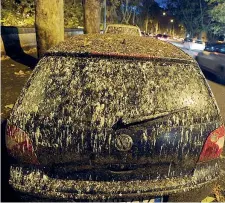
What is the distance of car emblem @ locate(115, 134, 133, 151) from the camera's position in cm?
212

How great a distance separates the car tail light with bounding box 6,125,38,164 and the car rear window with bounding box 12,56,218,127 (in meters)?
0.12

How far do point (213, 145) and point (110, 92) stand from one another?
1.05 m

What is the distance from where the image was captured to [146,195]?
2.19 m

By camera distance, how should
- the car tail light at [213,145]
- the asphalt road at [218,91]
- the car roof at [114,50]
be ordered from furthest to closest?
the asphalt road at [218,91] → the car roof at [114,50] → the car tail light at [213,145]

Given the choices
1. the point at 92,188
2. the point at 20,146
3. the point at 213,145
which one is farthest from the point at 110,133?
the point at 213,145

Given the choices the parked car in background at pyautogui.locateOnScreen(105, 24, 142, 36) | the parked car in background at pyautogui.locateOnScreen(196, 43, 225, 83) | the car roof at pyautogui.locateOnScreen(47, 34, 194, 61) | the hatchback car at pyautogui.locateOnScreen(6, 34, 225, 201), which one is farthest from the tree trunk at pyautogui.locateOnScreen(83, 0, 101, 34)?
the hatchback car at pyautogui.locateOnScreen(6, 34, 225, 201)

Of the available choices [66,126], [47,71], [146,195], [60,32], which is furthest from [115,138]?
[60,32]

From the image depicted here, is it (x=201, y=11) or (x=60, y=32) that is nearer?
(x=60, y=32)

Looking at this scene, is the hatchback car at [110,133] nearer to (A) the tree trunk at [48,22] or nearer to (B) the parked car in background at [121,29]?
(A) the tree trunk at [48,22]

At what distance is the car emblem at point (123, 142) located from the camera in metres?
2.12

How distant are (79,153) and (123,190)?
18.7 inches

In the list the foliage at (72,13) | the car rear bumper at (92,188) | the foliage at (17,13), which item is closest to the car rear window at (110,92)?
the car rear bumper at (92,188)

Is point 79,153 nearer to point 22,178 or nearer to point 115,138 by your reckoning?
point 115,138

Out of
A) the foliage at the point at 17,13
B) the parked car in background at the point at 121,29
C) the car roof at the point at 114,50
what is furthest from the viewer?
the foliage at the point at 17,13
